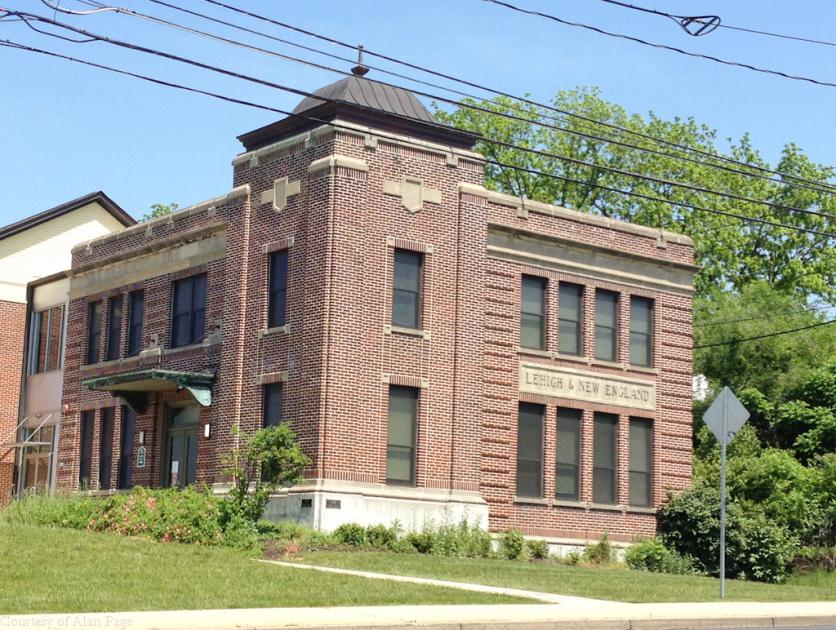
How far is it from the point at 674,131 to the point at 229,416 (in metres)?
34.6

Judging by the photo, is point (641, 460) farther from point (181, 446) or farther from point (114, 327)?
point (114, 327)

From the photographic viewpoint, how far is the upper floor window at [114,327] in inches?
→ 1531

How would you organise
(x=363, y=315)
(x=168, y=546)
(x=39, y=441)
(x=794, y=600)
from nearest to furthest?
(x=794, y=600), (x=168, y=546), (x=363, y=315), (x=39, y=441)

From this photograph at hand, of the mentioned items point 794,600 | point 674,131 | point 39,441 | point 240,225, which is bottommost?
point 794,600

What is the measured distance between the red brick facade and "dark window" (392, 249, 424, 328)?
60.0 feet

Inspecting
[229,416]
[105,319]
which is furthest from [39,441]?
[229,416]

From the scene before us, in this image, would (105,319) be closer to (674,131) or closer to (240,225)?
(240,225)

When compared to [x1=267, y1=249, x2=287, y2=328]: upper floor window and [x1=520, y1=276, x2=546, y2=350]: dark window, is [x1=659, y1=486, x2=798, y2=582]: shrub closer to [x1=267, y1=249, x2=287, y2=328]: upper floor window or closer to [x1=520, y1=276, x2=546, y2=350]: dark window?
[x1=520, y1=276, x2=546, y2=350]: dark window

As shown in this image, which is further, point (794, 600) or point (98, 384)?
point (98, 384)

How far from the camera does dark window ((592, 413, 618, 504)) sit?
34.6 meters

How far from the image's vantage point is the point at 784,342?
4969 cm

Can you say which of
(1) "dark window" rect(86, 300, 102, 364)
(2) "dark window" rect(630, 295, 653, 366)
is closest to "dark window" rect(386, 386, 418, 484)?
(2) "dark window" rect(630, 295, 653, 366)

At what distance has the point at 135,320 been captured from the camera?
38438 mm

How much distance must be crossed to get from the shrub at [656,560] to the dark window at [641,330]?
5.02m
